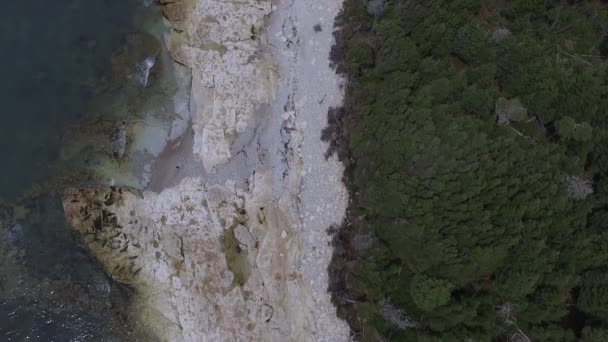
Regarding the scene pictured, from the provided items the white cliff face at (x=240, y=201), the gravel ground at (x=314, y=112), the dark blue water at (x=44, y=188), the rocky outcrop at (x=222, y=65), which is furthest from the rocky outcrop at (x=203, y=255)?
the rocky outcrop at (x=222, y=65)

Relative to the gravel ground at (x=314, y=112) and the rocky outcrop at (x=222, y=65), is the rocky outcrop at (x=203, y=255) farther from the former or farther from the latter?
the rocky outcrop at (x=222, y=65)

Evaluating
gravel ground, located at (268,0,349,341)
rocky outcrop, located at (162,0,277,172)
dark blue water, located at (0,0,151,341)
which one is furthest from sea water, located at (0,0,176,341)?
gravel ground, located at (268,0,349,341)

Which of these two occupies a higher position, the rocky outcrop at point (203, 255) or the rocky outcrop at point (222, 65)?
the rocky outcrop at point (222, 65)

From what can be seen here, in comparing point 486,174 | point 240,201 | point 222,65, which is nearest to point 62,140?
point 222,65

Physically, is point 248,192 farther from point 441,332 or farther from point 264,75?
point 441,332

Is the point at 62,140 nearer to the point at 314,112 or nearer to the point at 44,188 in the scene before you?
the point at 44,188
